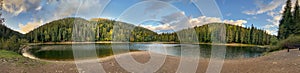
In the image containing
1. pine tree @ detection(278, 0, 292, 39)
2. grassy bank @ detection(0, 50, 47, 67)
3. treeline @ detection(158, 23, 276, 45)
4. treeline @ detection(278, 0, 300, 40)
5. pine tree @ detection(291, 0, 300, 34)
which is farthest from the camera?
treeline @ detection(158, 23, 276, 45)

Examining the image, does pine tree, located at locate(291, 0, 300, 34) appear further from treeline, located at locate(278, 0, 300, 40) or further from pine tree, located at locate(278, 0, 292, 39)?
pine tree, located at locate(278, 0, 292, 39)

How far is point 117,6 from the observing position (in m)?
7.85

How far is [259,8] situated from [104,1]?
152 feet

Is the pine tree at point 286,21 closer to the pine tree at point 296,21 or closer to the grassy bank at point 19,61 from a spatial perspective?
the pine tree at point 296,21

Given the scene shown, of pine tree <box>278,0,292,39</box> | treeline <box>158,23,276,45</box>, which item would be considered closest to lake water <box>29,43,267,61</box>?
pine tree <box>278,0,292,39</box>

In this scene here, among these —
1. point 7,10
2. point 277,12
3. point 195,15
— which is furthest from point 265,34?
point 195,15

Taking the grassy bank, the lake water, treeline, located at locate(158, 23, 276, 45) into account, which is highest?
treeline, located at locate(158, 23, 276, 45)

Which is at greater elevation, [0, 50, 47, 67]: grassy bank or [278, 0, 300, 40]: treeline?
[278, 0, 300, 40]: treeline

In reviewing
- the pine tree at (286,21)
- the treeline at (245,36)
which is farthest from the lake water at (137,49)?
the treeline at (245,36)

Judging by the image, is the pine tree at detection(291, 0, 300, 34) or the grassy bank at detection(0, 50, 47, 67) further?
the pine tree at detection(291, 0, 300, 34)

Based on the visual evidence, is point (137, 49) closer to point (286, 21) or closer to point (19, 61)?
point (19, 61)

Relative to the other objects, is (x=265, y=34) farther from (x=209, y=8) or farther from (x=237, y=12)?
(x=209, y=8)

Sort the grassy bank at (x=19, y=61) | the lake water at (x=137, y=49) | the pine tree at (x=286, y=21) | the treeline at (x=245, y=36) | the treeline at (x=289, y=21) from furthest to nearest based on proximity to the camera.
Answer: the treeline at (x=245, y=36) < the pine tree at (x=286, y=21) < the treeline at (x=289, y=21) < the lake water at (x=137, y=49) < the grassy bank at (x=19, y=61)

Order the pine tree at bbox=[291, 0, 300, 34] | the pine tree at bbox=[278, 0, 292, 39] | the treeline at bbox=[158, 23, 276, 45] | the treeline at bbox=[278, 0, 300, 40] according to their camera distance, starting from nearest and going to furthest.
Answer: the pine tree at bbox=[291, 0, 300, 34], the treeline at bbox=[278, 0, 300, 40], the pine tree at bbox=[278, 0, 292, 39], the treeline at bbox=[158, 23, 276, 45]
